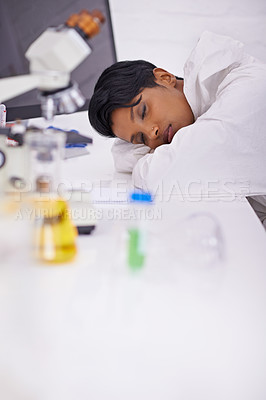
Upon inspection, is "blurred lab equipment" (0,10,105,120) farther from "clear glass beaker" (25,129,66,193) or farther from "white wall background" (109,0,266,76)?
"white wall background" (109,0,266,76)

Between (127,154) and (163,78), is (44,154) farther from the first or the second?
(163,78)

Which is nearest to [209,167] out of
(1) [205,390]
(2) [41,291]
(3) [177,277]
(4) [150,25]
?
(3) [177,277]

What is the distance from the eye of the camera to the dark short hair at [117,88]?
62.7 inches

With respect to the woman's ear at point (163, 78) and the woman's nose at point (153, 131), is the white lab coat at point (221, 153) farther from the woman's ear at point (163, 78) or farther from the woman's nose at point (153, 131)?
the woman's ear at point (163, 78)

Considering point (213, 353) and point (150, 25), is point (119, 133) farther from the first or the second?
point (150, 25)

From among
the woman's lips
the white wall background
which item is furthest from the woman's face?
the white wall background

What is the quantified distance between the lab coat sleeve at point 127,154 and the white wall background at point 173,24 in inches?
73.7

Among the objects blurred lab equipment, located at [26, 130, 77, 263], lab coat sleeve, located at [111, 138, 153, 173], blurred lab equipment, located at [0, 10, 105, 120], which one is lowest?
lab coat sleeve, located at [111, 138, 153, 173]

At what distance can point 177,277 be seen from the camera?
853 millimetres

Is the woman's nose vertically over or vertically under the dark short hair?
under

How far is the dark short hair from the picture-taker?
62.7 inches

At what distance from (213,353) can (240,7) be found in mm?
3198

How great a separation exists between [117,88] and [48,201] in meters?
0.86

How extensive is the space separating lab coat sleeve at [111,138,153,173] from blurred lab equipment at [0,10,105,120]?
0.76 meters
